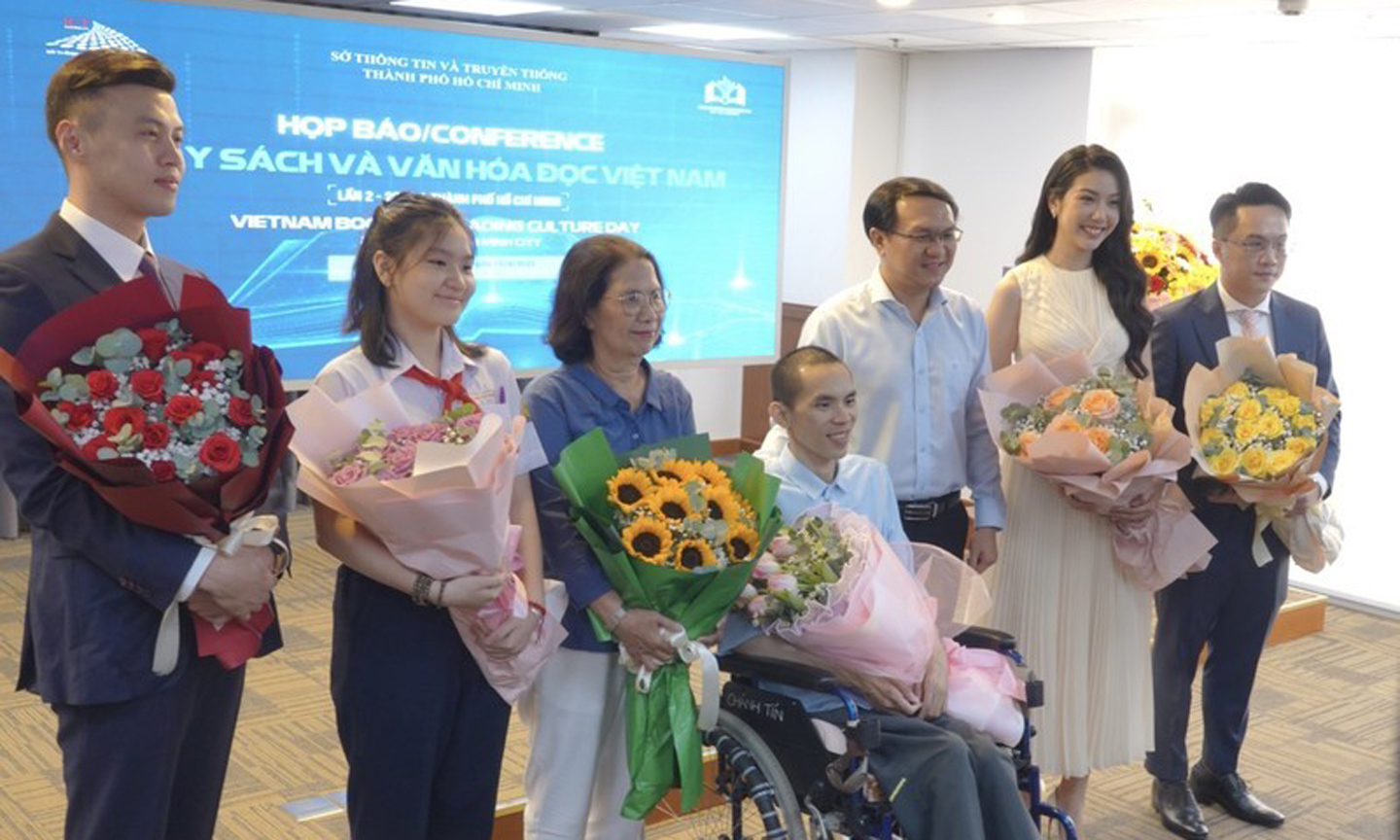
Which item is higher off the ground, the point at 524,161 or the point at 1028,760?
the point at 524,161

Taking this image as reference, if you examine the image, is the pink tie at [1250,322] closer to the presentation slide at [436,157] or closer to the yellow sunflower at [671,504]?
the yellow sunflower at [671,504]

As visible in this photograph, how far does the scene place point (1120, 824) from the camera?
12.6ft

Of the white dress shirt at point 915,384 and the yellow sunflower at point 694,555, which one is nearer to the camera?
the yellow sunflower at point 694,555

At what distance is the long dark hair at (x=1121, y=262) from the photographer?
345 centimetres

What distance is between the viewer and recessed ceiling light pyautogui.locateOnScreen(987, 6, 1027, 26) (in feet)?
20.6

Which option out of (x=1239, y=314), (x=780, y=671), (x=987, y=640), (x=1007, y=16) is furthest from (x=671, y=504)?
(x=1007, y=16)

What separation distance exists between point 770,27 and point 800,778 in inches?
218

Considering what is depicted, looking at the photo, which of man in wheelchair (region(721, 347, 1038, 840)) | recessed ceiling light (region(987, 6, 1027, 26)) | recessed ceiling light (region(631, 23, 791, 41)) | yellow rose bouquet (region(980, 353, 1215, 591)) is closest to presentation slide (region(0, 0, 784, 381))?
recessed ceiling light (region(987, 6, 1027, 26))

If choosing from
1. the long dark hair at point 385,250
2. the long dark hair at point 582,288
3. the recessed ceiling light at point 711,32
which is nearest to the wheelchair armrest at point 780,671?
the long dark hair at point 582,288

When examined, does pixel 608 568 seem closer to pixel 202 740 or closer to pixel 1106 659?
pixel 202 740

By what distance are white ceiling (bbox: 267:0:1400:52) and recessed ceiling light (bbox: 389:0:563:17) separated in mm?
116

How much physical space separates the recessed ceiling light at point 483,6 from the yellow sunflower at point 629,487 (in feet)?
15.7

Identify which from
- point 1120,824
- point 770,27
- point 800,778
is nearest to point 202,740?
point 800,778

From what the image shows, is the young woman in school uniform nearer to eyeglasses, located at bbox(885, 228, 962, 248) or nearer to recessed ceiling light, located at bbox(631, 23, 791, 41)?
eyeglasses, located at bbox(885, 228, 962, 248)
